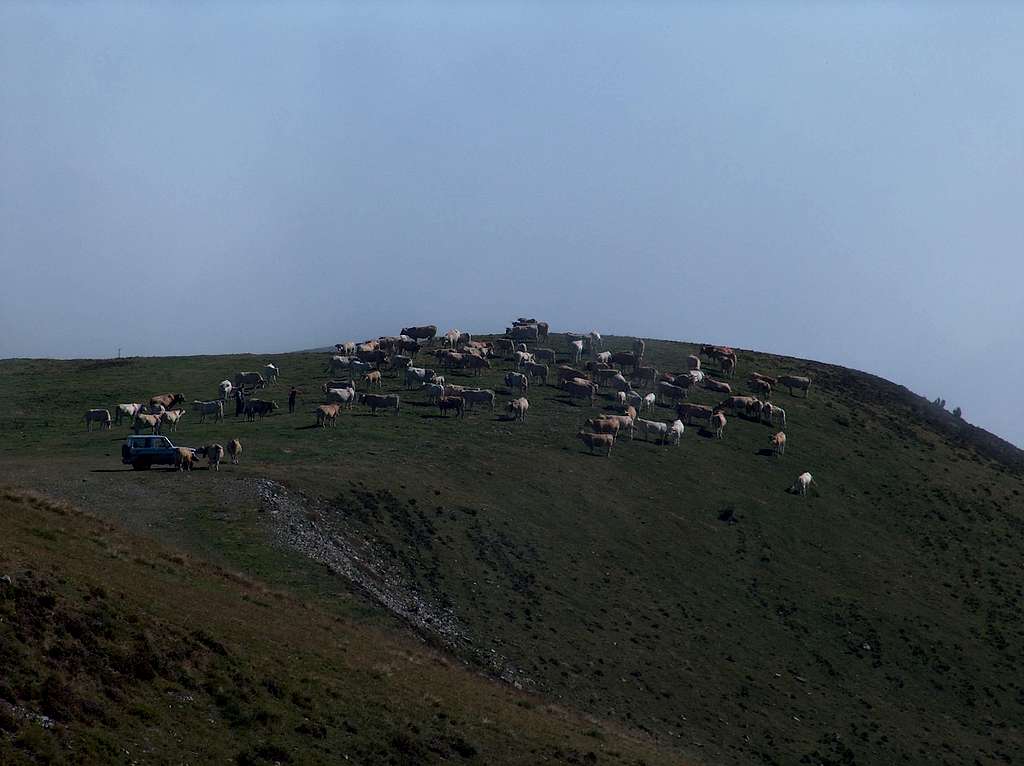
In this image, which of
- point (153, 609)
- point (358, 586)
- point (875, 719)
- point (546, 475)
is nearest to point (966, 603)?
point (875, 719)

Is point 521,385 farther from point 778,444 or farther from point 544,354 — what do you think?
point 778,444

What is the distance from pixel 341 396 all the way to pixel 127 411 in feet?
46.8

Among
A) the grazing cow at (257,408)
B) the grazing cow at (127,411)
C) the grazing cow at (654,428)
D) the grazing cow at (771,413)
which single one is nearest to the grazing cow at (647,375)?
the grazing cow at (771,413)

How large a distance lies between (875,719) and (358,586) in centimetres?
2533

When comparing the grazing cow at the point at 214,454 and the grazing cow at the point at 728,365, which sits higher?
the grazing cow at the point at 728,365

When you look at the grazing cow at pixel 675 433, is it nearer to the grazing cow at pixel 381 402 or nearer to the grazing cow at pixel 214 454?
the grazing cow at pixel 381 402

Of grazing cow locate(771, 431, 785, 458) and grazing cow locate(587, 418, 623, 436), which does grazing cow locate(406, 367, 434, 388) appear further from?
grazing cow locate(771, 431, 785, 458)

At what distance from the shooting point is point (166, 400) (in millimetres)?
74188

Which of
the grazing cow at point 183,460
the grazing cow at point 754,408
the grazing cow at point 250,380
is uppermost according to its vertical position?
the grazing cow at point 754,408

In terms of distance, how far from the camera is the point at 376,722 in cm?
2819

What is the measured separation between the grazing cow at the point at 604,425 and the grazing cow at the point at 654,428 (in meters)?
3.69

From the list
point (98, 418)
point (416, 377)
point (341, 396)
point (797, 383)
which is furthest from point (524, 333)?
point (98, 418)

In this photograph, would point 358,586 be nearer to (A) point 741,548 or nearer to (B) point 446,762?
(B) point 446,762

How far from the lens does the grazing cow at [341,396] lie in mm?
75812
